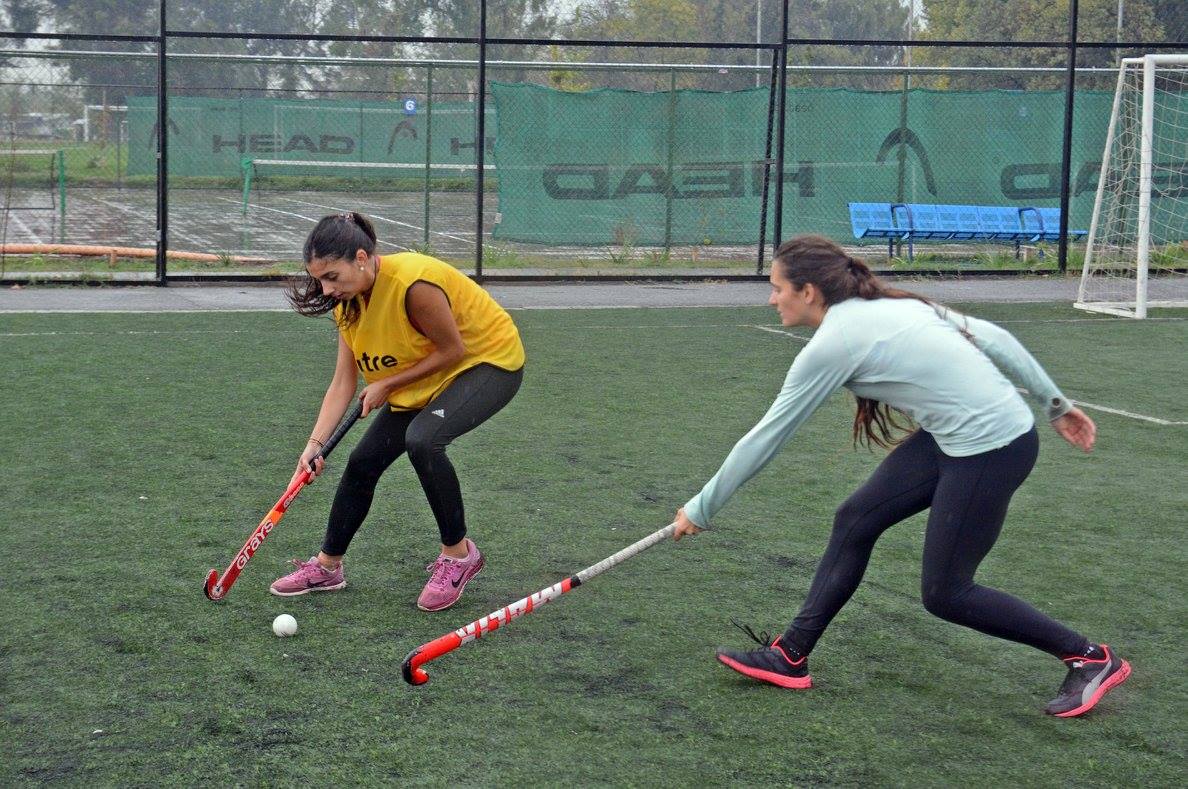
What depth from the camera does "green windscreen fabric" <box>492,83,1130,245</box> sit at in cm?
1861

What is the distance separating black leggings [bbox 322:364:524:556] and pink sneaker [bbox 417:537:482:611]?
86 millimetres

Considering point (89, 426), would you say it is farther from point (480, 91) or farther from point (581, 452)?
point (480, 91)

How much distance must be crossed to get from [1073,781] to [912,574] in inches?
75.9

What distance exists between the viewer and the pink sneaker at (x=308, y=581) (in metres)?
5.43

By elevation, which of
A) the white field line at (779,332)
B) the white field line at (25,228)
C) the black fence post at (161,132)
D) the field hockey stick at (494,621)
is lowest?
the field hockey stick at (494,621)

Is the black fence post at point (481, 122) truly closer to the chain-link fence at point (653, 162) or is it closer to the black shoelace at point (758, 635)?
the chain-link fence at point (653, 162)

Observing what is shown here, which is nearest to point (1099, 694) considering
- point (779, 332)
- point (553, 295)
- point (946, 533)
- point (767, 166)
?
point (946, 533)

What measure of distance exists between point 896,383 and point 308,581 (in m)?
2.48

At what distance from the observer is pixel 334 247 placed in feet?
15.9

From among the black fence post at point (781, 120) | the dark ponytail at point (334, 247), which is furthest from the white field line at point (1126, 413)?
the black fence post at point (781, 120)

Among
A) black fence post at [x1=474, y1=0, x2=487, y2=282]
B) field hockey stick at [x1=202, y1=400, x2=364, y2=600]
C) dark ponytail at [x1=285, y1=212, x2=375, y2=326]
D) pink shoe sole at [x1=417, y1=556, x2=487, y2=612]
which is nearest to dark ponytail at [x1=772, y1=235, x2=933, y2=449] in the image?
dark ponytail at [x1=285, y1=212, x2=375, y2=326]

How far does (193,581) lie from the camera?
5.57 metres

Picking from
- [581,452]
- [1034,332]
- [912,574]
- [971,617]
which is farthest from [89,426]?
[1034,332]

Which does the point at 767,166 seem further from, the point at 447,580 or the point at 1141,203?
the point at 447,580
